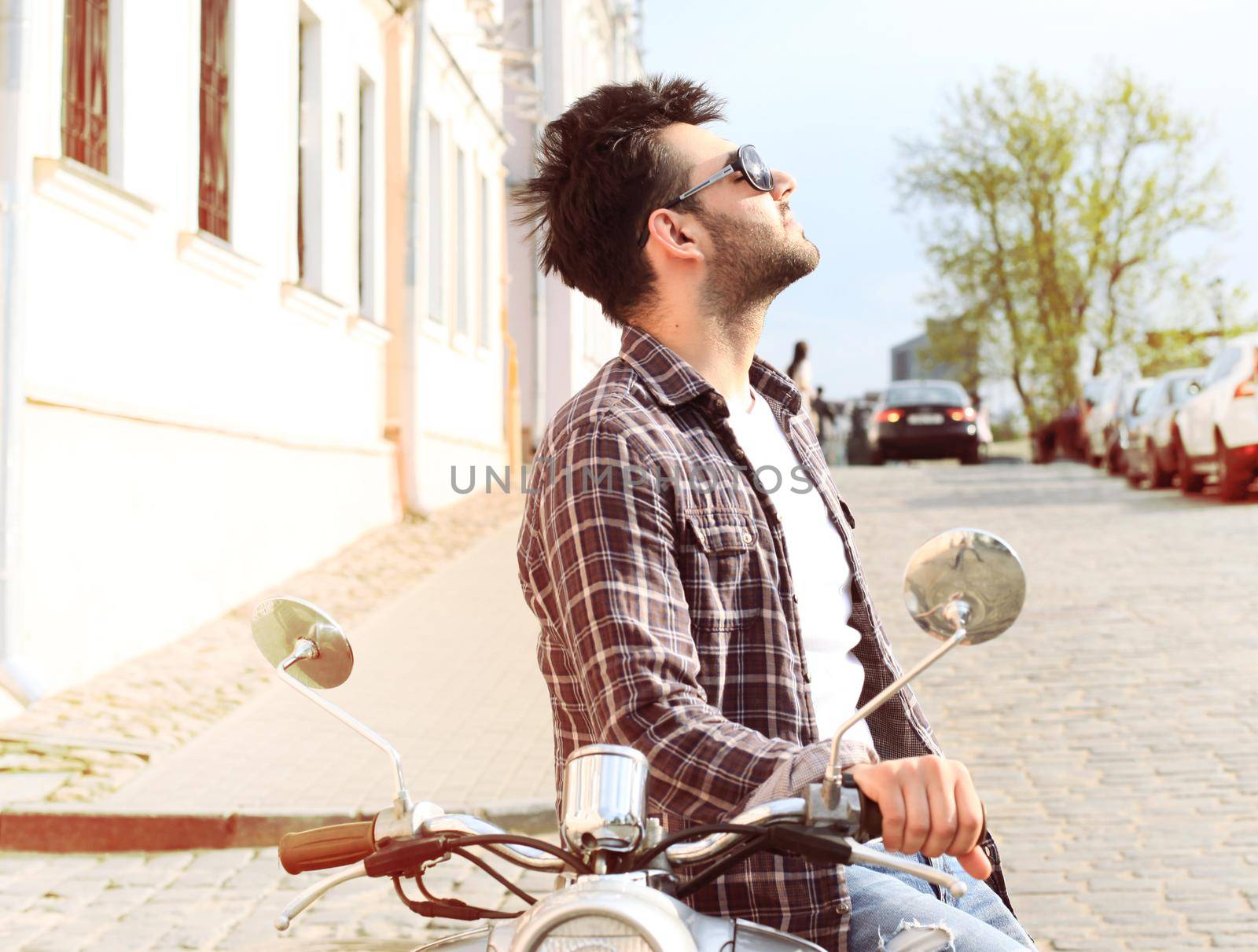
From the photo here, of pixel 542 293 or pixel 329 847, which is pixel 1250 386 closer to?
pixel 542 293

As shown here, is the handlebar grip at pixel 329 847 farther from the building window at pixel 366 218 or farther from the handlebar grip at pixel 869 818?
the building window at pixel 366 218

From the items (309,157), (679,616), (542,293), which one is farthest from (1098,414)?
(679,616)

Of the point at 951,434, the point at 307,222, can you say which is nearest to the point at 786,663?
the point at 307,222

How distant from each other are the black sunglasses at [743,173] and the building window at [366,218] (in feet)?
45.8

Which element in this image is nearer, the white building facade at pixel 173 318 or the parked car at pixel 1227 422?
the white building facade at pixel 173 318

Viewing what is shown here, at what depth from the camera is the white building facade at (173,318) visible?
8.53 metres

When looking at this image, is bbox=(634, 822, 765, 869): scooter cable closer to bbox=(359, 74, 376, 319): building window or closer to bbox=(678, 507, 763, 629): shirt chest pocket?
bbox=(678, 507, 763, 629): shirt chest pocket

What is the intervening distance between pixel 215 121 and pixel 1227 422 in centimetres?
1186

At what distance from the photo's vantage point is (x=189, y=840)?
21.9 ft

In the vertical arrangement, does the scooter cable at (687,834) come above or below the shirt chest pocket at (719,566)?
below

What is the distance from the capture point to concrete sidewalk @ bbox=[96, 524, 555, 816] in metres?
6.99

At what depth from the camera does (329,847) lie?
6.10ft

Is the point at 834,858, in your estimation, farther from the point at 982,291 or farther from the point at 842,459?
the point at 982,291

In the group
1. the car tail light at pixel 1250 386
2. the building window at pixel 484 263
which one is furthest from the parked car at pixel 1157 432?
the building window at pixel 484 263
